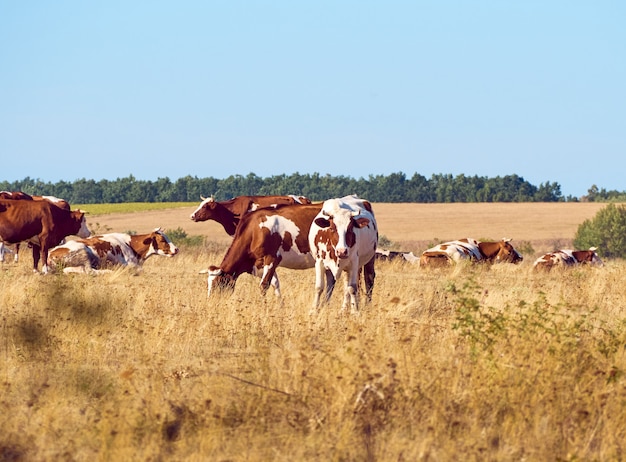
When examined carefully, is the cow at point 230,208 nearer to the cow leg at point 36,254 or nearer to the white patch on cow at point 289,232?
the cow leg at point 36,254

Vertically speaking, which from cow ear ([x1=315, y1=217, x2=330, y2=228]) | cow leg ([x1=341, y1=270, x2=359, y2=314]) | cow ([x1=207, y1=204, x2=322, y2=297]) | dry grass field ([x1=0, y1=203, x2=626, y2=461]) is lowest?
dry grass field ([x1=0, y1=203, x2=626, y2=461])

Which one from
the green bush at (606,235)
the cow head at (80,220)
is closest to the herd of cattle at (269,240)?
the cow head at (80,220)

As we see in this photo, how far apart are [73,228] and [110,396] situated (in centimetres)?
1659

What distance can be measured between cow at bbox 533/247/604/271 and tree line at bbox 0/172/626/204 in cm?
9094

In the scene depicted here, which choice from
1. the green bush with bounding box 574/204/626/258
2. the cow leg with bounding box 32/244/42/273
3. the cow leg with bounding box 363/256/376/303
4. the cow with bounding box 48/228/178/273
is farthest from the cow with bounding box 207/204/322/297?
the green bush with bounding box 574/204/626/258

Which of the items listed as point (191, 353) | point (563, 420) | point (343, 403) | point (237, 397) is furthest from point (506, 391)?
point (191, 353)

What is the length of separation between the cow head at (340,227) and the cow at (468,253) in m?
12.6

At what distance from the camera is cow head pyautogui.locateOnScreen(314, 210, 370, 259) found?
15250 millimetres

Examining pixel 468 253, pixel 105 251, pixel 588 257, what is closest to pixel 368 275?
pixel 105 251

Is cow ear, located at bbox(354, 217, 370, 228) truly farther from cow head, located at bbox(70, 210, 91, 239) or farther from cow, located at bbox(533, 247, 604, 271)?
cow, located at bbox(533, 247, 604, 271)

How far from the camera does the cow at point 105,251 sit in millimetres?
23797

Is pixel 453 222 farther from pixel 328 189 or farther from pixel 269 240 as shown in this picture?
pixel 269 240

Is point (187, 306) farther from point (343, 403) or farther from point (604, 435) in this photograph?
point (604, 435)

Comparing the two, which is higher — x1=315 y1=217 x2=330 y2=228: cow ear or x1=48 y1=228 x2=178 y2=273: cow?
x1=315 y1=217 x2=330 y2=228: cow ear
